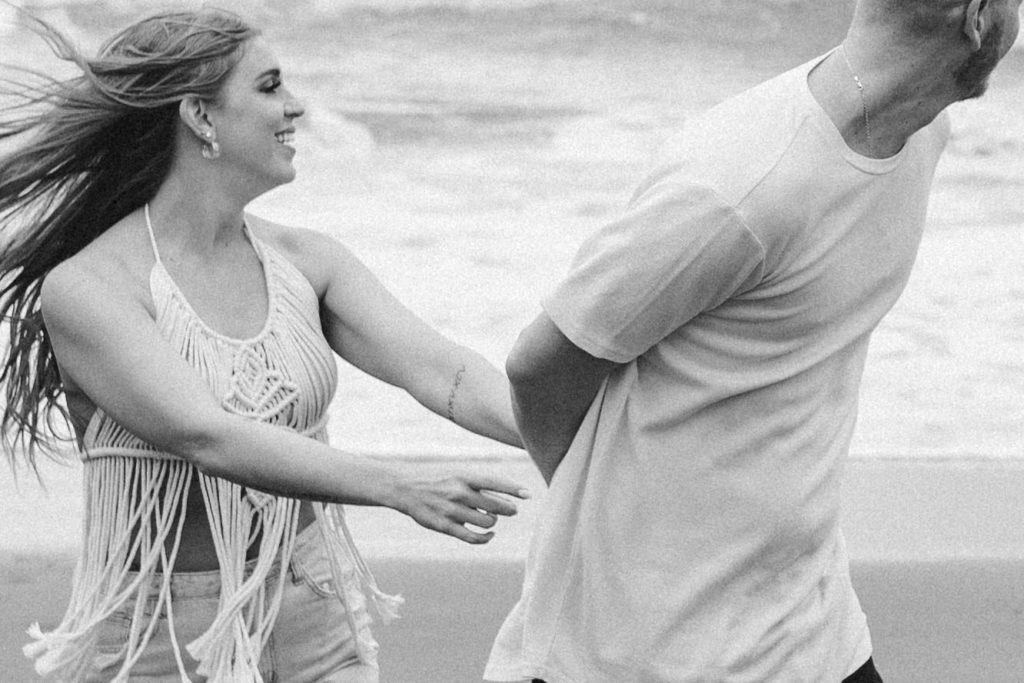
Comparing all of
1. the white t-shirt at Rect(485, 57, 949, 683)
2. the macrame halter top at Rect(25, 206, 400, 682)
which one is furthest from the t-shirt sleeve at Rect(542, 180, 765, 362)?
the macrame halter top at Rect(25, 206, 400, 682)

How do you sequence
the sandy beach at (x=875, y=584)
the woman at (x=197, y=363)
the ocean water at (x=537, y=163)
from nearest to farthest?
the woman at (x=197, y=363), the sandy beach at (x=875, y=584), the ocean water at (x=537, y=163)

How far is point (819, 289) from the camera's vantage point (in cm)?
175

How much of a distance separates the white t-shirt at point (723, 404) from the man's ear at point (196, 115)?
923 mm

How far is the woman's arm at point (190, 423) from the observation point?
224 cm

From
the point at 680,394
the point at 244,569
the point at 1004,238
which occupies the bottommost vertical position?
the point at 1004,238

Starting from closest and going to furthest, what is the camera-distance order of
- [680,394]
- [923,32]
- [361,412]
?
[923,32] < [680,394] < [361,412]

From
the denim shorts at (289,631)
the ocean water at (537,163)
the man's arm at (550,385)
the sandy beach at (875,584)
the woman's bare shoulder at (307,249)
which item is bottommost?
the ocean water at (537,163)

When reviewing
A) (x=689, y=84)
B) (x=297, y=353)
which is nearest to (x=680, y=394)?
(x=297, y=353)

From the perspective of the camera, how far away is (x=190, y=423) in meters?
2.32

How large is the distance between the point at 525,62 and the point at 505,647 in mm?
9947

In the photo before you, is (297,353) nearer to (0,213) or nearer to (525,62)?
(0,213)

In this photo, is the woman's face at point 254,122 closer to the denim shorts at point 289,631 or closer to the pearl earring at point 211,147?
the pearl earring at point 211,147

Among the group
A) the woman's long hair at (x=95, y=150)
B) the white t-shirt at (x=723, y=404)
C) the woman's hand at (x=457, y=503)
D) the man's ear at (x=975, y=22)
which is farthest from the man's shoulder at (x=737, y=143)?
the woman's long hair at (x=95, y=150)

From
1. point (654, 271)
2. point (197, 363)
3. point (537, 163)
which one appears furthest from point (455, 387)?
point (537, 163)
